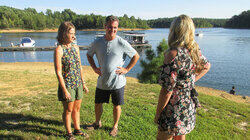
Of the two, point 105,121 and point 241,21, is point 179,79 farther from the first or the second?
point 241,21

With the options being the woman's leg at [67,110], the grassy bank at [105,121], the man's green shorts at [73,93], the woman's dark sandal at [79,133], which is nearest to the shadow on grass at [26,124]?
the grassy bank at [105,121]

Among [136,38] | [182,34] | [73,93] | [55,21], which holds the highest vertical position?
[55,21]

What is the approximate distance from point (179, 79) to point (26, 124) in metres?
3.25

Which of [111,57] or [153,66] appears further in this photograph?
[153,66]

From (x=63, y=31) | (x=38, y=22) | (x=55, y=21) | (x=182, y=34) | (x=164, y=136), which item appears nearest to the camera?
(x=182, y=34)

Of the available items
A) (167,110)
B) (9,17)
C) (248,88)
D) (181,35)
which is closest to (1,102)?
(167,110)

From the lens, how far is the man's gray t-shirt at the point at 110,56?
9.27ft

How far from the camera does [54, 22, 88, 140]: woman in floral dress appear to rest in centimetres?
253

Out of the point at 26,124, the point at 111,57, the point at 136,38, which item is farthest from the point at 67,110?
the point at 136,38

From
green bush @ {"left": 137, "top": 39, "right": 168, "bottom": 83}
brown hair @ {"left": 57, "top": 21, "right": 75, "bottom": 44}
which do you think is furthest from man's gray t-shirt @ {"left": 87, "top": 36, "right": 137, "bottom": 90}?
green bush @ {"left": 137, "top": 39, "right": 168, "bottom": 83}

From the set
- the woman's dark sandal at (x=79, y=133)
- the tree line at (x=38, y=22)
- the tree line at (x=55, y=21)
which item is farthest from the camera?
the tree line at (x=55, y=21)

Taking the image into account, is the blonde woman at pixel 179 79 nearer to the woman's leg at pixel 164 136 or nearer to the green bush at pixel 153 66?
the woman's leg at pixel 164 136

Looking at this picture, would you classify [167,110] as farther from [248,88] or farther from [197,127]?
[248,88]

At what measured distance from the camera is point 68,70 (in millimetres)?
2670
